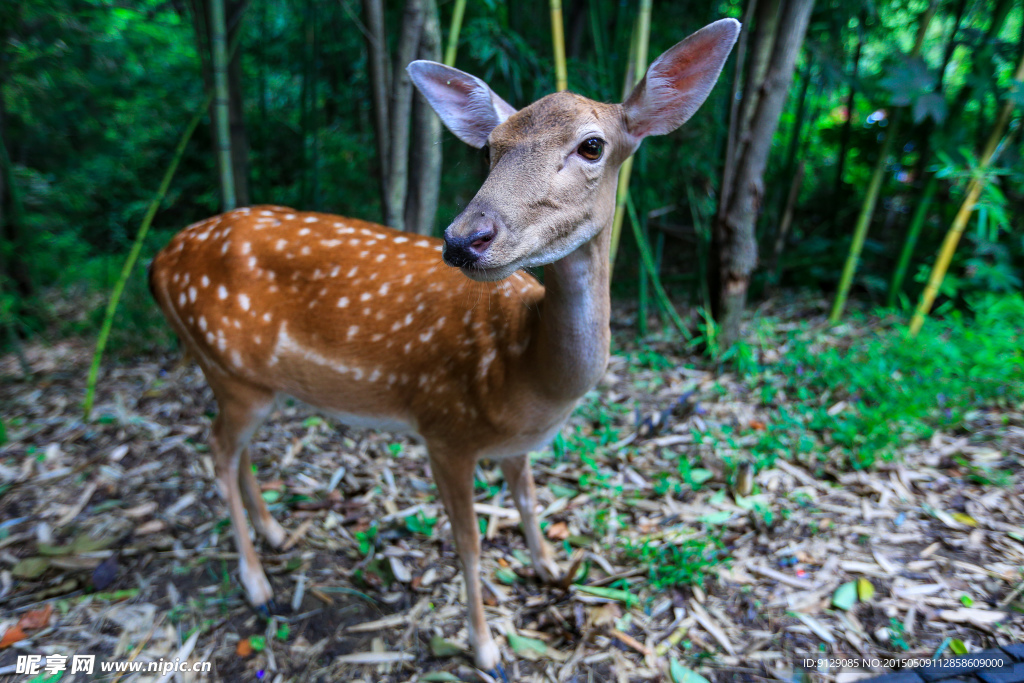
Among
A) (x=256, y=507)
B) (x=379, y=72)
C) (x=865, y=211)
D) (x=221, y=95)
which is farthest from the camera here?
(x=865, y=211)

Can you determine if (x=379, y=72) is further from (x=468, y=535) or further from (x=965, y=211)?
(x=965, y=211)

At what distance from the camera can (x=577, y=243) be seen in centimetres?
142

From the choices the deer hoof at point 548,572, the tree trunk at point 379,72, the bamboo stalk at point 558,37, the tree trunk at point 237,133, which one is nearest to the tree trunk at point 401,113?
the tree trunk at point 379,72

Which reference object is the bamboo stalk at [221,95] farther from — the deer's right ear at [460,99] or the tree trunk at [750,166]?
the tree trunk at [750,166]

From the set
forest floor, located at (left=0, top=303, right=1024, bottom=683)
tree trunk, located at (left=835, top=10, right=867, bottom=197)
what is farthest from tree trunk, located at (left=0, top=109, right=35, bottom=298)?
tree trunk, located at (left=835, top=10, right=867, bottom=197)

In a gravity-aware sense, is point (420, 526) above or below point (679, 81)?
below

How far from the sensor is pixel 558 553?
2.36 m

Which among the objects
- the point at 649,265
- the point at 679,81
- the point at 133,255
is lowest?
the point at 133,255

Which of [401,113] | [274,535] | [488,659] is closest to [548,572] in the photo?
[488,659]

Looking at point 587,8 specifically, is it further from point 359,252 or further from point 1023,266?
point 1023,266

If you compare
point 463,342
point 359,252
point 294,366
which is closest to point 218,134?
point 359,252

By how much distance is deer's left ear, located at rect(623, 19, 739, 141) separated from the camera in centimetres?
142

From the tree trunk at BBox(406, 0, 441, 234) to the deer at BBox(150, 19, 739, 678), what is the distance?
70 cm

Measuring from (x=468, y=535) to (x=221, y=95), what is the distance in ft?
7.35
